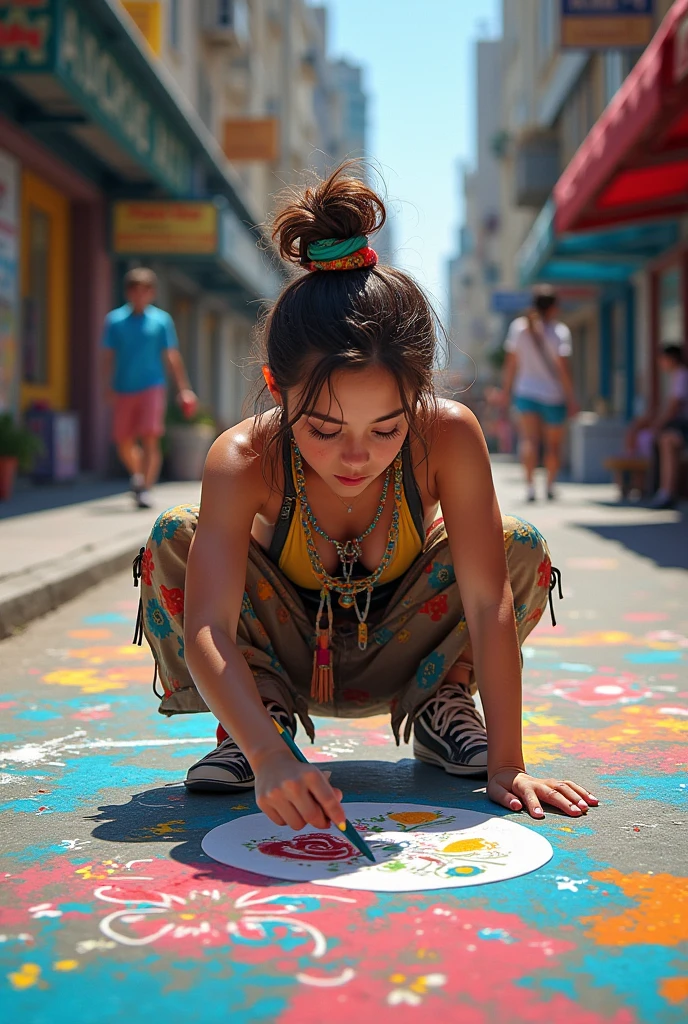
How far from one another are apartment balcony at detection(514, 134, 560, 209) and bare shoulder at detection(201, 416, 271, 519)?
24239mm

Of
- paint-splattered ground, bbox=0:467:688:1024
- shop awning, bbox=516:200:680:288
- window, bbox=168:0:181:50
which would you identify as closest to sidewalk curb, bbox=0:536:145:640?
paint-splattered ground, bbox=0:467:688:1024

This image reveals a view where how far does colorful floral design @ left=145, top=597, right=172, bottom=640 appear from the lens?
2.72 metres

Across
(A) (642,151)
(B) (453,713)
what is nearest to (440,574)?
(B) (453,713)

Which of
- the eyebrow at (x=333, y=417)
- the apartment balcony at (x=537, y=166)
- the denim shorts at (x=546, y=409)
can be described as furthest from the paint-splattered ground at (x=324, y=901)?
the apartment balcony at (x=537, y=166)

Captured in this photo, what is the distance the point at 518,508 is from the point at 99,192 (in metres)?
7.23

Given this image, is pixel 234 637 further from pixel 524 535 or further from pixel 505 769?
pixel 524 535

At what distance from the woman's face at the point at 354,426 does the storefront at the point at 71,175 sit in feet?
28.4

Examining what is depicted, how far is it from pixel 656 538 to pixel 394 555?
585 cm

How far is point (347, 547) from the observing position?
2.68 meters

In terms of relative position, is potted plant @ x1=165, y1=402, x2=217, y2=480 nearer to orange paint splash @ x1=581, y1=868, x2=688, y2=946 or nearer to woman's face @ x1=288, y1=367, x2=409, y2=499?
woman's face @ x1=288, y1=367, x2=409, y2=499

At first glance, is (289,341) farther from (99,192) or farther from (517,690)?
(99,192)

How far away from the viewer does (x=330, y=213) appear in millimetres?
2434

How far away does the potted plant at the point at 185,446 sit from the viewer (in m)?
15.7

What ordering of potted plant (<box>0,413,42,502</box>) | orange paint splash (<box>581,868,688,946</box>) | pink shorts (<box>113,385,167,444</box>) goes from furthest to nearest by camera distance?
pink shorts (<box>113,385,167,444</box>) → potted plant (<box>0,413,42,502</box>) → orange paint splash (<box>581,868,688,946</box>)
